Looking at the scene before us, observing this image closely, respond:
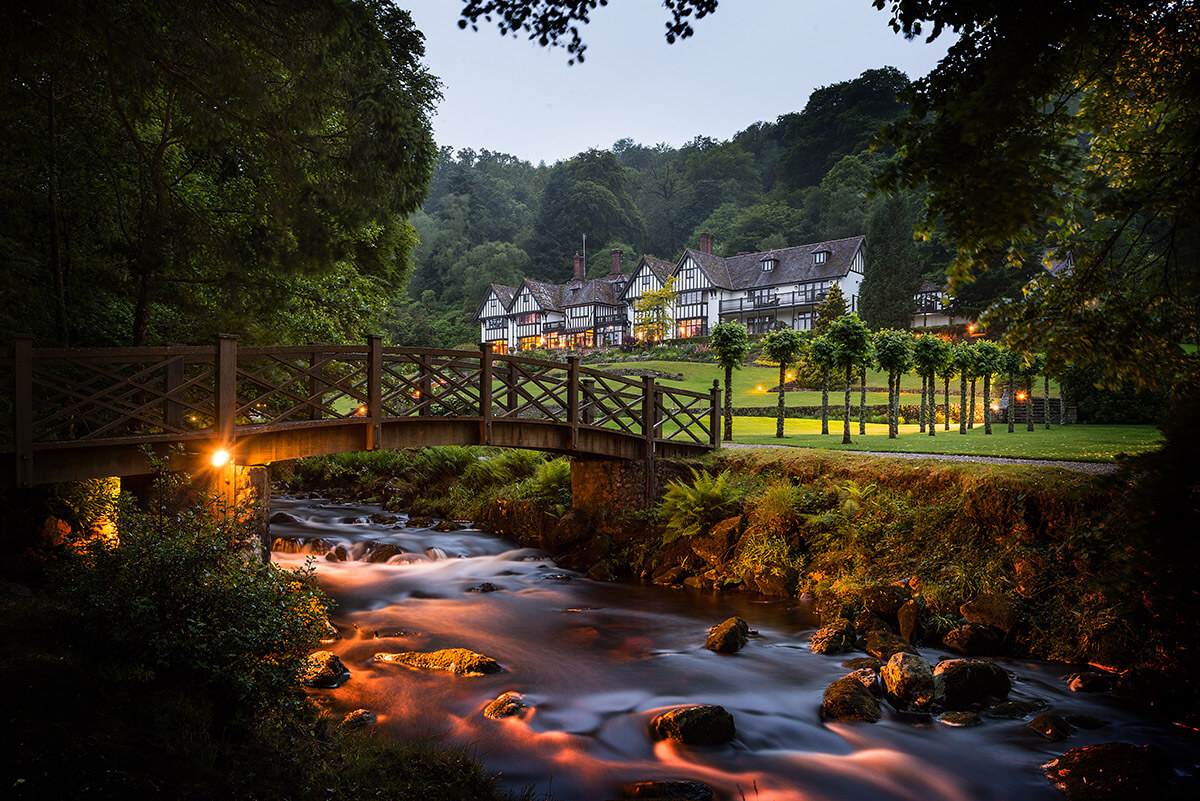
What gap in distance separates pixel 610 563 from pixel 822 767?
26.8ft

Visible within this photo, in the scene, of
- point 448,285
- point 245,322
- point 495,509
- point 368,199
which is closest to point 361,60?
point 368,199

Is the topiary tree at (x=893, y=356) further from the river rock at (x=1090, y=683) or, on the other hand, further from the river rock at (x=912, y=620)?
the river rock at (x=1090, y=683)

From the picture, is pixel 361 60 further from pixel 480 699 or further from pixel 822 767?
pixel 822 767

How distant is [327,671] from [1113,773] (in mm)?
8527

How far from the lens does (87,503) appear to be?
964cm

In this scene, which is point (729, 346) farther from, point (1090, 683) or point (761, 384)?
point (761, 384)

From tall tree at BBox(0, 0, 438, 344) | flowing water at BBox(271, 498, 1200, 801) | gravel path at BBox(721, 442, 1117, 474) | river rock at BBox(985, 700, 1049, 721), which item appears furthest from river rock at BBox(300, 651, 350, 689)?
gravel path at BBox(721, 442, 1117, 474)

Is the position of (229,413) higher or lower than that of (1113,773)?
higher

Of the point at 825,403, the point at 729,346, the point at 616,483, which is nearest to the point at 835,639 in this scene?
the point at 616,483

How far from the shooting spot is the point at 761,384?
4219cm

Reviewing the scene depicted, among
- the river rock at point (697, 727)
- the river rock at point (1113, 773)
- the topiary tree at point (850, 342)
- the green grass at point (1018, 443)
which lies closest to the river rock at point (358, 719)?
the river rock at point (697, 727)

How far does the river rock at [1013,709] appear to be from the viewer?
25.9 ft

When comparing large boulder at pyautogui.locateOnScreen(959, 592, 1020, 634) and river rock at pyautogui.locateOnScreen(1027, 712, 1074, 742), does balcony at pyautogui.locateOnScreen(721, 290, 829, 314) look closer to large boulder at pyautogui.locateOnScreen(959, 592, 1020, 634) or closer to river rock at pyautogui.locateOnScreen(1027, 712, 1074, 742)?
large boulder at pyautogui.locateOnScreen(959, 592, 1020, 634)

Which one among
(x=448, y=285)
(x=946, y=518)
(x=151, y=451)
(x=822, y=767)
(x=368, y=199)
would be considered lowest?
(x=822, y=767)
